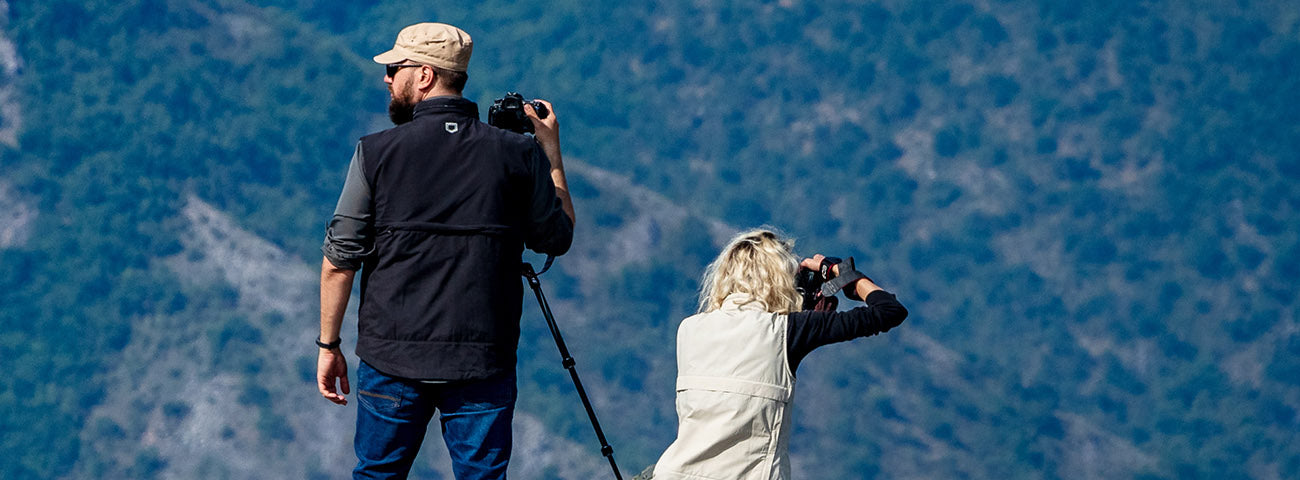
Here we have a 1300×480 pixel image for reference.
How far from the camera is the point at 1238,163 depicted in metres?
4.47

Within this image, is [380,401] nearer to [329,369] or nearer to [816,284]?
[329,369]

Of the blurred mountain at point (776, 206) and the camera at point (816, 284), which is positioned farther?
the blurred mountain at point (776, 206)

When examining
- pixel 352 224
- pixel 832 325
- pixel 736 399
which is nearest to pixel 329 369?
pixel 352 224

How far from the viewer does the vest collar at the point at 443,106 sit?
6.26ft

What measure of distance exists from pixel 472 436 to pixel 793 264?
617 mm

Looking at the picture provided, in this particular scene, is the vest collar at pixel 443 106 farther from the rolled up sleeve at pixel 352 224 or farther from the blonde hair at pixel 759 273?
the blonde hair at pixel 759 273

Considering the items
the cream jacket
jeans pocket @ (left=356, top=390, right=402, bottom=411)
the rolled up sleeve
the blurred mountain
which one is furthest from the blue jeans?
the blurred mountain

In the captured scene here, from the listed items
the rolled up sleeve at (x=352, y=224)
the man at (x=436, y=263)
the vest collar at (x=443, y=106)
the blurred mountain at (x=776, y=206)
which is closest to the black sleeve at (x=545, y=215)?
the man at (x=436, y=263)

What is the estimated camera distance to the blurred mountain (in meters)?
4.29

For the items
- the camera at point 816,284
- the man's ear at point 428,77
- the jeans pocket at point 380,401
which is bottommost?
the jeans pocket at point 380,401

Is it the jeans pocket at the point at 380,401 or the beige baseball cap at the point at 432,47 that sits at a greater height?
the beige baseball cap at the point at 432,47

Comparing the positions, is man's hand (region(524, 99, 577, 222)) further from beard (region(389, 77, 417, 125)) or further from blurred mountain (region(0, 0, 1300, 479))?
blurred mountain (region(0, 0, 1300, 479))

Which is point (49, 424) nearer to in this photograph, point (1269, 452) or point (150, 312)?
point (150, 312)

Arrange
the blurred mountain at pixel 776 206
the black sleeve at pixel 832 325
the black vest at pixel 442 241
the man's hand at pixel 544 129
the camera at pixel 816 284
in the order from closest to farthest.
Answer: the black vest at pixel 442 241 < the black sleeve at pixel 832 325 < the man's hand at pixel 544 129 < the camera at pixel 816 284 < the blurred mountain at pixel 776 206
